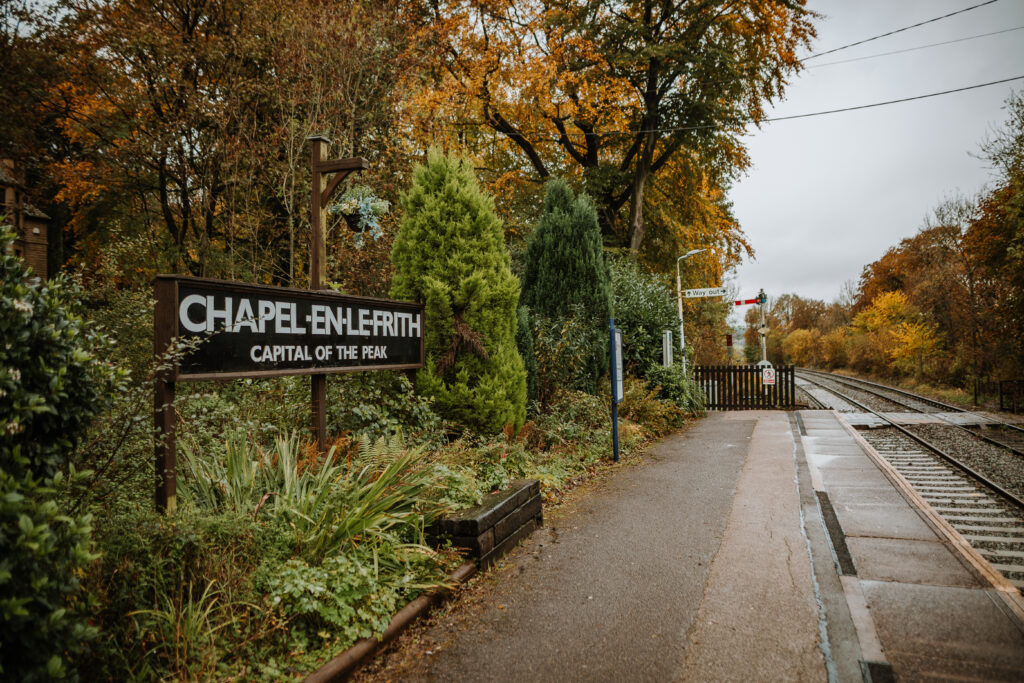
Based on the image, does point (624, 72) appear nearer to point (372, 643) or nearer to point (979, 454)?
point (979, 454)

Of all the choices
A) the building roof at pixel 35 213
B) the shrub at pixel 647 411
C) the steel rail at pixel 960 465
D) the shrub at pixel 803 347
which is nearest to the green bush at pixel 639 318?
the shrub at pixel 647 411

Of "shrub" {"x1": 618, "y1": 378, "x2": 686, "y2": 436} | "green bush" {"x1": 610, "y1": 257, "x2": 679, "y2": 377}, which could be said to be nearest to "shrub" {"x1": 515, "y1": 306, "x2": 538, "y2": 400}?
"shrub" {"x1": 618, "y1": 378, "x2": 686, "y2": 436}

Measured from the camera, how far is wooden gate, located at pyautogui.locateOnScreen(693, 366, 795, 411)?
17406 mm

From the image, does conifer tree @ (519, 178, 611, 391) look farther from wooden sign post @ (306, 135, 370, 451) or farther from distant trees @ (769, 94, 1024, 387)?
distant trees @ (769, 94, 1024, 387)

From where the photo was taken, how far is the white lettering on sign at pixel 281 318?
12.0 feet

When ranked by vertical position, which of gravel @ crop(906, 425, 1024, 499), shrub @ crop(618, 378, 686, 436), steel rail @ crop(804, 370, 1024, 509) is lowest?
gravel @ crop(906, 425, 1024, 499)

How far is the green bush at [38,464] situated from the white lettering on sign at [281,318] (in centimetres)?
114

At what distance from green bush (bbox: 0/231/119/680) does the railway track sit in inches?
233

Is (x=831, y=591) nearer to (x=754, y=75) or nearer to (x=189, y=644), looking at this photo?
(x=189, y=644)

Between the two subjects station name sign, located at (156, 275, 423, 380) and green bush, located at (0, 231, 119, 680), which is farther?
station name sign, located at (156, 275, 423, 380)

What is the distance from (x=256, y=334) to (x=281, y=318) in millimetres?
277

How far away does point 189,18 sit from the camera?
12.4 m

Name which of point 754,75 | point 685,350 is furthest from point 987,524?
point 754,75

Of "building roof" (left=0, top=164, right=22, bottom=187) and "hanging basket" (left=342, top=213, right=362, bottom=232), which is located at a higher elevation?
"building roof" (left=0, top=164, right=22, bottom=187)
